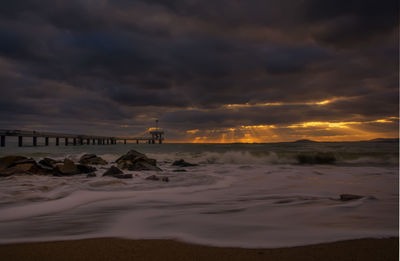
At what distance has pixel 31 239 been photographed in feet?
7.44

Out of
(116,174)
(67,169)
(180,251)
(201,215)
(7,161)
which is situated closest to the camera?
(180,251)

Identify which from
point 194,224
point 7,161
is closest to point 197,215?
point 194,224

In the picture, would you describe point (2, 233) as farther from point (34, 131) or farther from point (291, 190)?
point (34, 131)

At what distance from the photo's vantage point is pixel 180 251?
1.98 metres

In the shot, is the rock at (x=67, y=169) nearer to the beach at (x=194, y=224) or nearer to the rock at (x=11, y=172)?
the rock at (x=11, y=172)

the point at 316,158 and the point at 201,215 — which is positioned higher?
the point at 201,215

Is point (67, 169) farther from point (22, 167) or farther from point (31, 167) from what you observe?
point (22, 167)

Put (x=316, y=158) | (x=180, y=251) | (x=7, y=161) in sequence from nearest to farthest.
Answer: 1. (x=180, y=251)
2. (x=7, y=161)
3. (x=316, y=158)

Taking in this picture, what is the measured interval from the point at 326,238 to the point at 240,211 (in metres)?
1.23

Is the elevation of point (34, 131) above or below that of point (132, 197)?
above

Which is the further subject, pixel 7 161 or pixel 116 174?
pixel 7 161

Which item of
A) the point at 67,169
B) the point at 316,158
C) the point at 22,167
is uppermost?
the point at 22,167

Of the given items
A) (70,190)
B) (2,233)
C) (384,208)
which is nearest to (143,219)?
(2,233)

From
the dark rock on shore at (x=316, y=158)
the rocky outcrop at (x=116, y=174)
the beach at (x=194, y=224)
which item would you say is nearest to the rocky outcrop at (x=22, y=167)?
the rocky outcrop at (x=116, y=174)
